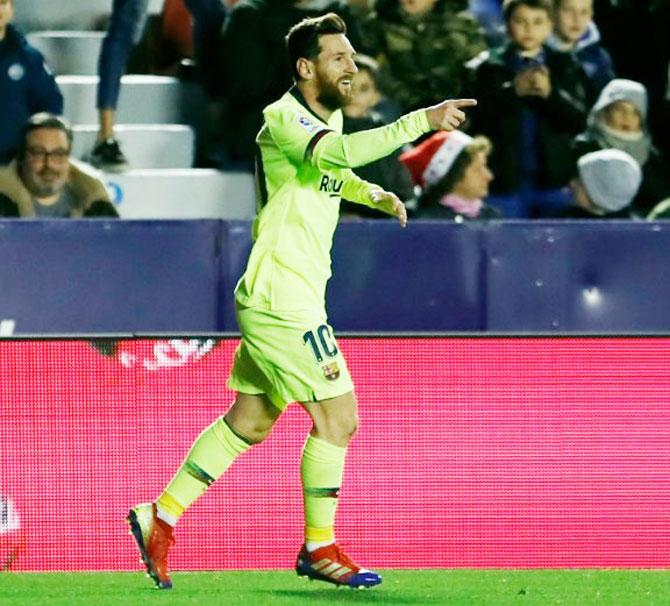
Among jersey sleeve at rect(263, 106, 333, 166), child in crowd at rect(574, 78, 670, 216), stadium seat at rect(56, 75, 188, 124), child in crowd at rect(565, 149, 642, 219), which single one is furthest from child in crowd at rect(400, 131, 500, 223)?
jersey sleeve at rect(263, 106, 333, 166)

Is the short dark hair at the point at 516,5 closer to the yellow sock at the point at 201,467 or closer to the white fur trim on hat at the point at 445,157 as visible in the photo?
the white fur trim on hat at the point at 445,157

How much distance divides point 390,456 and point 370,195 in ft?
3.83

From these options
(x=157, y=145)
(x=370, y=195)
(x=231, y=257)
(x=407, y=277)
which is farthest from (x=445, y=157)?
(x=370, y=195)

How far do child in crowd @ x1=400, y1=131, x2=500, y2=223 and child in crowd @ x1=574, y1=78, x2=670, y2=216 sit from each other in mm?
688

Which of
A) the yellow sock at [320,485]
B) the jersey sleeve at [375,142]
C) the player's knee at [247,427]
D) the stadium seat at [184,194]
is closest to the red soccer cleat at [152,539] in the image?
the player's knee at [247,427]

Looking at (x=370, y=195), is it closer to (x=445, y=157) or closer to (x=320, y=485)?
(x=320, y=485)

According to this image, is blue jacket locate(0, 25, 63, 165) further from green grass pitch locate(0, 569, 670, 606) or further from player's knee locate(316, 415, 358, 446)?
player's knee locate(316, 415, 358, 446)

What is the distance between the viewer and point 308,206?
6621 mm

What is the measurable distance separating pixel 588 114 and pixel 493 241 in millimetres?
1181

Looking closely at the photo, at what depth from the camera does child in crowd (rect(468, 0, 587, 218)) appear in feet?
35.7

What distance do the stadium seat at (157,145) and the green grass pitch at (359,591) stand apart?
4.49 m

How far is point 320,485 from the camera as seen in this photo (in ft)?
21.6

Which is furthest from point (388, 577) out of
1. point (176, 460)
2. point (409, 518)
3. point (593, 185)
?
point (593, 185)

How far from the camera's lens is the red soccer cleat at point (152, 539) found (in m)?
6.59
